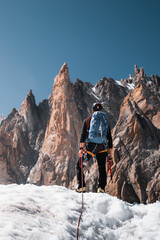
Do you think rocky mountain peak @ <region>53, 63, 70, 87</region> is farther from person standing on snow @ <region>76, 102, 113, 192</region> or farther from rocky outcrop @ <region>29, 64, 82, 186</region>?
person standing on snow @ <region>76, 102, 113, 192</region>

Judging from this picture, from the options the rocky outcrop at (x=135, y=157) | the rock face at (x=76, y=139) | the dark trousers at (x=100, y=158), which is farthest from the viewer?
the rock face at (x=76, y=139)

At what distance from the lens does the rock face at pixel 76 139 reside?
77.1ft

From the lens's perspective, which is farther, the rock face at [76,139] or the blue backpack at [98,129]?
the rock face at [76,139]

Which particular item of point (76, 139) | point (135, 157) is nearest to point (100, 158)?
point (135, 157)

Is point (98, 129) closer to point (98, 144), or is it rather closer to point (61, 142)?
point (98, 144)

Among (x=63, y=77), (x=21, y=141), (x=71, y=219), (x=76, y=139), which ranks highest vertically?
(x=63, y=77)

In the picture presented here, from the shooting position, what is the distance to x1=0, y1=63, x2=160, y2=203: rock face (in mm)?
23500

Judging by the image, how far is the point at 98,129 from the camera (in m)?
5.55

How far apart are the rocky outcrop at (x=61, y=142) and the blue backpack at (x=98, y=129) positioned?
89.3 ft

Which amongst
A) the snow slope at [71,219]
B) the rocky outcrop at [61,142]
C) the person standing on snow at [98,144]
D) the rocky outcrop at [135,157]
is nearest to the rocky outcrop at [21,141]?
the rocky outcrop at [61,142]

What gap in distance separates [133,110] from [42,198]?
2679cm

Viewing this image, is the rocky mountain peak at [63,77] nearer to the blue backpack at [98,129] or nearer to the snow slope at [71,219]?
the blue backpack at [98,129]

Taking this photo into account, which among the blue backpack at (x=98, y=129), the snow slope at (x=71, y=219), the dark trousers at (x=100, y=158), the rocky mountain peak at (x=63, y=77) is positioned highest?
the rocky mountain peak at (x=63, y=77)

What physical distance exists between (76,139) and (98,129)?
30202 millimetres
